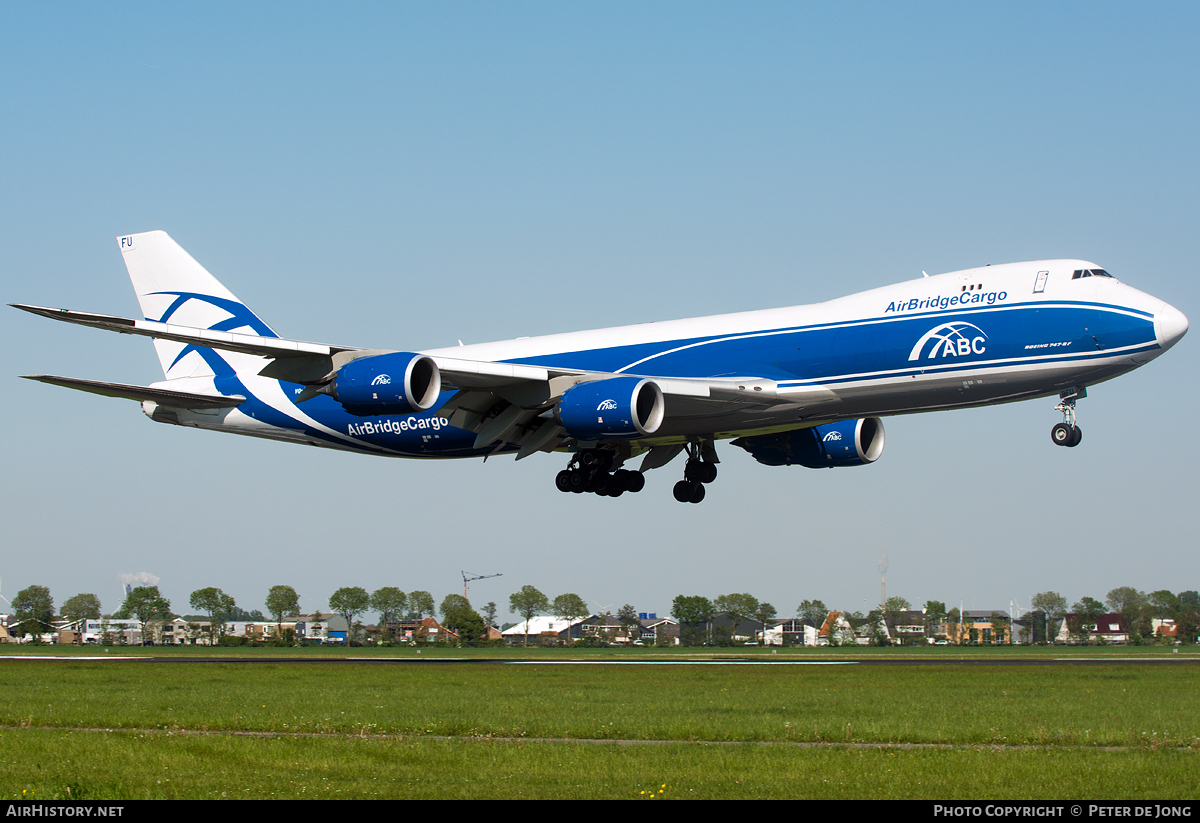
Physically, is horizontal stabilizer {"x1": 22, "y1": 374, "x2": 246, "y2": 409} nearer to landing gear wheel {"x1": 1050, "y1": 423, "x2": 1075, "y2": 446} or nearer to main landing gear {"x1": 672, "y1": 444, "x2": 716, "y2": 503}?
main landing gear {"x1": 672, "y1": 444, "x2": 716, "y2": 503}

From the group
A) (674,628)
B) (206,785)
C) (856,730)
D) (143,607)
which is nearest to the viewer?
(206,785)

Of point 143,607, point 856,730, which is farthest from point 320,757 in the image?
point 143,607

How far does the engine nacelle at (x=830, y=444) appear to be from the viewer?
42781mm

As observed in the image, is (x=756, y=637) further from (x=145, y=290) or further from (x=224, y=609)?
(x=145, y=290)

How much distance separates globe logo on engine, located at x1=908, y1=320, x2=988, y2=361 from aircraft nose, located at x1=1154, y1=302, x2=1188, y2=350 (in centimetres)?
439

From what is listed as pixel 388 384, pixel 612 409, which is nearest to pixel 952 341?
pixel 612 409

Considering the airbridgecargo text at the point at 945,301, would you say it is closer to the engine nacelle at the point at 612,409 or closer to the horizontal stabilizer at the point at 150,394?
the engine nacelle at the point at 612,409

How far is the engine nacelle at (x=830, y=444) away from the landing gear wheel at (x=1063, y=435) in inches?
381

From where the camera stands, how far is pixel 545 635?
151 meters

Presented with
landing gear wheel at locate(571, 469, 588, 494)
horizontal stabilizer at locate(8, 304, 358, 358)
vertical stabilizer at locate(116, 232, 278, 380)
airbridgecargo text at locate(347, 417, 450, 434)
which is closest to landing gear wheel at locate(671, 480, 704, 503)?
landing gear wheel at locate(571, 469, 588, 494)

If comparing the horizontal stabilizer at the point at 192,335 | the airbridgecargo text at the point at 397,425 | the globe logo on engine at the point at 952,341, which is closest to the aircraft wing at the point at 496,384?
the horizontal stabilizer at the point at 192,335

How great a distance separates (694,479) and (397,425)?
11.3 m

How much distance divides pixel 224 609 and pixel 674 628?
62.2m

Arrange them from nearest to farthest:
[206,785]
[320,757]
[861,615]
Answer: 1. [206,785]
2. [320,757]
3. [861,615]
